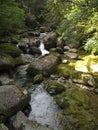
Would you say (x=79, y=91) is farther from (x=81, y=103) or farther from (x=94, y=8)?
(x=94, y=8)

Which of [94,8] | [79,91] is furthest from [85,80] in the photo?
[94,8]

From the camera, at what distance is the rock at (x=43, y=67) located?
14.8m

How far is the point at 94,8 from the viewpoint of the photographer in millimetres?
9133

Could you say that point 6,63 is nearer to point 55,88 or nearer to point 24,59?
point 24,59

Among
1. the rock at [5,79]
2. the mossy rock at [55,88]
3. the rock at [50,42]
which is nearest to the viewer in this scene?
the mossy rock at [55,88]

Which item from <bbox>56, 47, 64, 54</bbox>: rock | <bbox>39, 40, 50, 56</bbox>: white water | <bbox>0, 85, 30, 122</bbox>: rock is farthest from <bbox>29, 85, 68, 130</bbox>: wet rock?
<bbox>39, 40, 50, 56</bbox>: white water

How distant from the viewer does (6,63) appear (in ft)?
48.3

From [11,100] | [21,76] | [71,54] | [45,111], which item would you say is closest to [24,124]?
[11,100]

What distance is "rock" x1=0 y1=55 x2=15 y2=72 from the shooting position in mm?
14578

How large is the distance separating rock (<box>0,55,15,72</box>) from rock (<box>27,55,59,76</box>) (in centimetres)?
121

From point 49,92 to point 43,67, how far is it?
2891mm

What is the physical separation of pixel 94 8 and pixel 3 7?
8.11m

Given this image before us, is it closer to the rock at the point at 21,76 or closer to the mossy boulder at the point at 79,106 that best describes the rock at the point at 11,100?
the mossy boulder at the point at 79,106

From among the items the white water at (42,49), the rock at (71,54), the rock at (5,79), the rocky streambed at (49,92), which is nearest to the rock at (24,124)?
the rocky streambed at (49,92)
